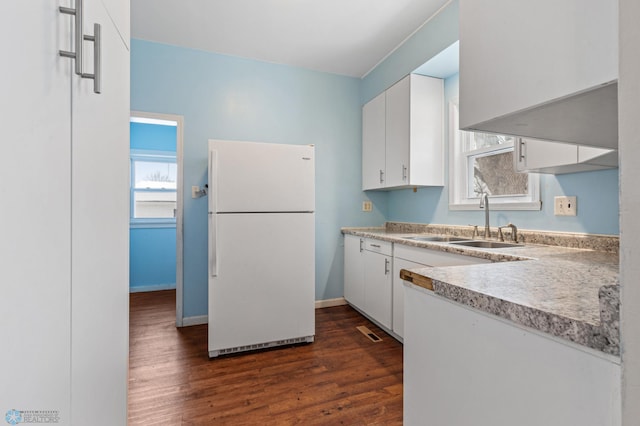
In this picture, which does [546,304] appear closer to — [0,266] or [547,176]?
[0,266]

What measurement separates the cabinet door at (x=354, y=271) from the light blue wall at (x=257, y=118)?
0.49ft

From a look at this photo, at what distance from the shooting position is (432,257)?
2.02 meters

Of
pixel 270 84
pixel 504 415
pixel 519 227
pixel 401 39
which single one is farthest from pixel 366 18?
pixel 504 415

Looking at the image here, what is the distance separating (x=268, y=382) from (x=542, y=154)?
212cm

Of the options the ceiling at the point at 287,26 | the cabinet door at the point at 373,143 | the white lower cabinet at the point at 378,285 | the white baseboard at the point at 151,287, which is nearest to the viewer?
the ceiling at the point at 287,26

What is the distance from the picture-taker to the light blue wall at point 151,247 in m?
4.16

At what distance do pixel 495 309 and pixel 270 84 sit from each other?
322 centimetres

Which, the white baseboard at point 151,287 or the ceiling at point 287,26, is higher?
the ceiling at point 287,26

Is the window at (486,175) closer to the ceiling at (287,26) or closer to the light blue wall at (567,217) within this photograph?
the light blue wall at (567,217)

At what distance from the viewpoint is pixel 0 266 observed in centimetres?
45

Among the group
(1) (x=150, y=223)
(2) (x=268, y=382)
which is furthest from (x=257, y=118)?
(2) (x=268, y=382)

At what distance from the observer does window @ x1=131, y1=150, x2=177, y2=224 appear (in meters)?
4.33

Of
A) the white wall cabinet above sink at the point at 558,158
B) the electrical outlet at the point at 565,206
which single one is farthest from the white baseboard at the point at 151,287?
the electrical outlet at the point at 565,206

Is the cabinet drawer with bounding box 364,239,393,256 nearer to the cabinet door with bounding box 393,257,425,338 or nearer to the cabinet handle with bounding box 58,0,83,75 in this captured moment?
the cabinet door with bounding box 393,257,425,338
